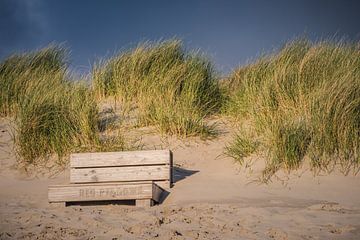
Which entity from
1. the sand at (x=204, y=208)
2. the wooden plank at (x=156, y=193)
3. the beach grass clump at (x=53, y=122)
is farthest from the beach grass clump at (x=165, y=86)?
the wooden plank at (x=156, y=193)

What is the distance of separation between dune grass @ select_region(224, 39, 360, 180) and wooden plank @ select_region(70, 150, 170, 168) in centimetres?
135

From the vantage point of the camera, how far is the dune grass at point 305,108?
6277mm

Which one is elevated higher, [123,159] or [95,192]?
[123,159]

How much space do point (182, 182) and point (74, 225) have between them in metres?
2.60

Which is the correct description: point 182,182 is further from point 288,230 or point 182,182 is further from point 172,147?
point 288,230

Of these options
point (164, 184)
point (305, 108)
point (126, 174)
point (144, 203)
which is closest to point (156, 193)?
point (144, 203)

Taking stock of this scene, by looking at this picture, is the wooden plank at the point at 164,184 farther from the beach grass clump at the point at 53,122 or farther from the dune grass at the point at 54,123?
the beach grass clump at the point at 53,122

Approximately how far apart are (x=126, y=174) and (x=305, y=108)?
2.91 m

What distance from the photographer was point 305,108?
7164 millimetres

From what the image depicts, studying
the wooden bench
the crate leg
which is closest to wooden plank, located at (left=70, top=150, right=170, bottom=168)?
the wooden bench

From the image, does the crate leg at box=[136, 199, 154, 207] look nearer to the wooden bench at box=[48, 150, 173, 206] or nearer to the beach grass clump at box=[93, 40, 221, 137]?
the wooden bench at box=[48, 150, 173, 206]

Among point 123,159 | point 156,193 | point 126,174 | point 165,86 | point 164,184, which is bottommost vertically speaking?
point 156,193

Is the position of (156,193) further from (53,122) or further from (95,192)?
(53,122)

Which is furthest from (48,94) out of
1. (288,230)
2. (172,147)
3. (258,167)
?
(288,230)
